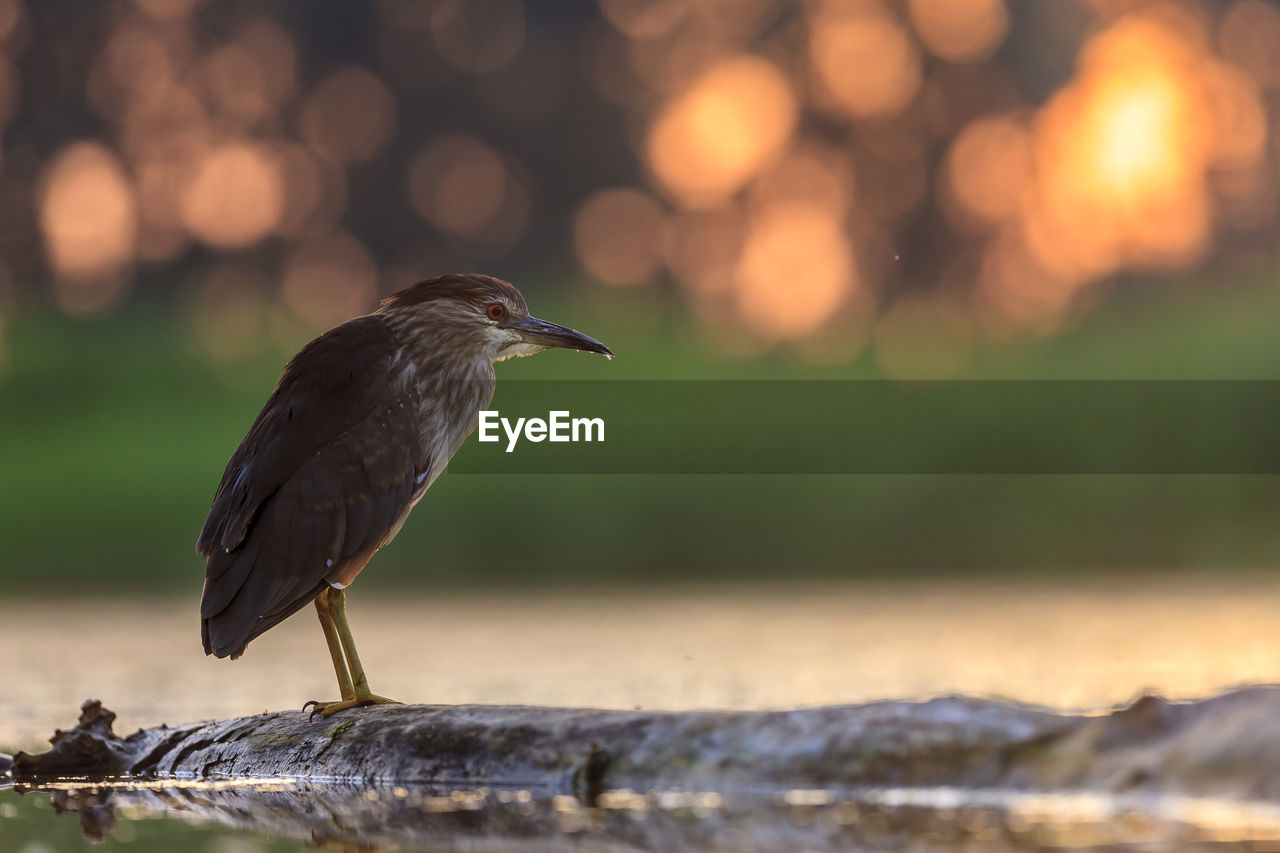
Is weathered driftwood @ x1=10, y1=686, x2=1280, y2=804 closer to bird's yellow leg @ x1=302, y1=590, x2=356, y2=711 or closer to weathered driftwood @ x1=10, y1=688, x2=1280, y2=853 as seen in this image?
weathered driftwood @ x1=10, y1=688, x2=1280, y2=853

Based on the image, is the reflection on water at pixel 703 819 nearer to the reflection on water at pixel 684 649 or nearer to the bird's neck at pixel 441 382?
the bird's neck at pixel 441 382

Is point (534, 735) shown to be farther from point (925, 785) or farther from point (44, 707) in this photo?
point (44, 707)

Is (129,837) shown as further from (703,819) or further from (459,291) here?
(459,291)

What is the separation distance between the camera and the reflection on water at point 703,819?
3.72 meters

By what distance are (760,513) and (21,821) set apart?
11.9 m

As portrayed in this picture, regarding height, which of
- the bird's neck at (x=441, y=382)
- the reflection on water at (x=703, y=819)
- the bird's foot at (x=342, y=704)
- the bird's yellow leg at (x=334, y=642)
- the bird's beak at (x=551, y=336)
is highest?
the bird's beak at (x=551, y=336)

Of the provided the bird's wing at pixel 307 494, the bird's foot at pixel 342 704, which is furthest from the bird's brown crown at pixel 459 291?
the bird's foot at pixel 342 704

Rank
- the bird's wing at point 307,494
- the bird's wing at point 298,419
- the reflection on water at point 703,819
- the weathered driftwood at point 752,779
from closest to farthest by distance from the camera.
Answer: the reflection on water at point 703,819 < the weathered driftwood at point 752,779 < the bird's wing at point 307,494 < the bird's wing at point 298,419

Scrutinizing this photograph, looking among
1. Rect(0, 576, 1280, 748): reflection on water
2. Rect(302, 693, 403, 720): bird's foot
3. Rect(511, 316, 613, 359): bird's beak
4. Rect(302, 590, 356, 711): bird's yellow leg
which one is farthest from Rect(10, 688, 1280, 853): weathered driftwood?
Rect(511, 316, 613, 359): bird's beak

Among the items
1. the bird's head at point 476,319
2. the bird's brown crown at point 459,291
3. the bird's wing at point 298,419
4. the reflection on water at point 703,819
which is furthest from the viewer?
the bird's brown crown at point 459,291

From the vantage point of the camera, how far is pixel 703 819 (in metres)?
4.13

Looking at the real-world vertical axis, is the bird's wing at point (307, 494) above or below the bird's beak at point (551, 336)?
below

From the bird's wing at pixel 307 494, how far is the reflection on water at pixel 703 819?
95cm

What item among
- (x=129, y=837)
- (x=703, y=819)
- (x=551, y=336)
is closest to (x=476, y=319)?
(x=551, y=336)
